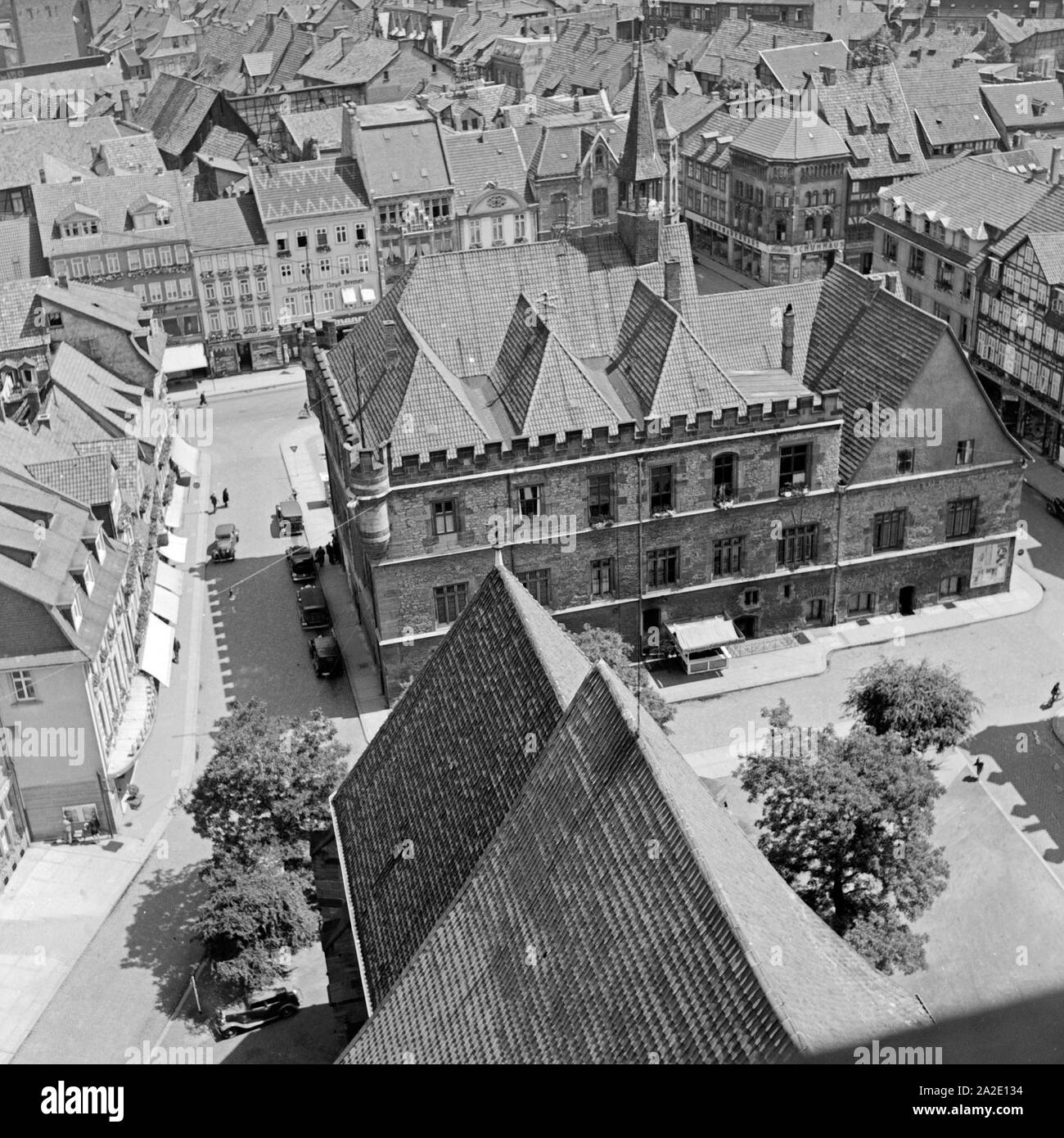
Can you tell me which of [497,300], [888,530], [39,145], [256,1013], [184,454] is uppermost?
[39,145]

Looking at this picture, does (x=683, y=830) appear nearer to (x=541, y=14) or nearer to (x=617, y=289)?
(x=617, y=289)

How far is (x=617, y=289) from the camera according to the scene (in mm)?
65938

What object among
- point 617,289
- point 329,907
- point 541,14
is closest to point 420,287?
point 617,289

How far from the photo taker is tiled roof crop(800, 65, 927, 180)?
113 metres

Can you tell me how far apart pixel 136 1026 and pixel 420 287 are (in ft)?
118

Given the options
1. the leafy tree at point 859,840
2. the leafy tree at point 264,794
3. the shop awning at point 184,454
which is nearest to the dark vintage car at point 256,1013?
the leafy tree at point 264,794

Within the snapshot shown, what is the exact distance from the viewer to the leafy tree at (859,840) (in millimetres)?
41312

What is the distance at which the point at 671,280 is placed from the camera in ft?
217

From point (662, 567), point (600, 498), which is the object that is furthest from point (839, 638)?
point (600, 498)

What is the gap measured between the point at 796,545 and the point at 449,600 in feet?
55.2

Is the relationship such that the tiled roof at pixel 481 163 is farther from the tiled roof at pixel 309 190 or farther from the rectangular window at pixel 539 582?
the rectangular window at pixel 539 582

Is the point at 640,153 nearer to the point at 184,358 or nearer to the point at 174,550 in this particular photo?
the point at 174,550

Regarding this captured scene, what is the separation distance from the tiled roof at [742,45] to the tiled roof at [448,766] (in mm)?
121987

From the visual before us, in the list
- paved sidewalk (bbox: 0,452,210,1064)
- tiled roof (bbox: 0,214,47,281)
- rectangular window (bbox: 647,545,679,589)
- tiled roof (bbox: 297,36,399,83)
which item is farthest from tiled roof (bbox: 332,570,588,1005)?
tiled roof (bbox: 297,36,399,83)
